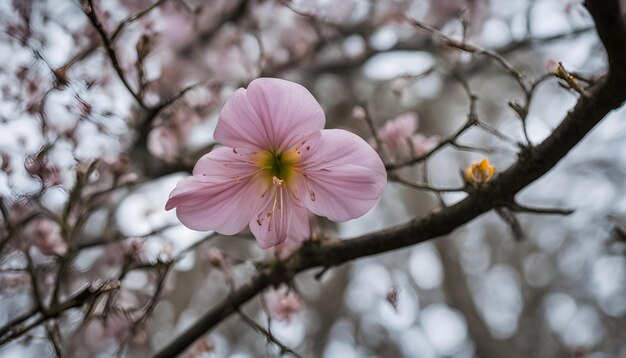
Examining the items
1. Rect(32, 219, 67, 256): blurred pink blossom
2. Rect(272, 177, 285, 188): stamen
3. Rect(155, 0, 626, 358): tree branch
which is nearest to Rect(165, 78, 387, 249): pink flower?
Rect(272, 177, 285, 188): stamen

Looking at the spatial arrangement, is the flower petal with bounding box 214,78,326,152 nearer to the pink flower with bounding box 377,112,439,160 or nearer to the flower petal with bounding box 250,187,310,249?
the flower petal with bounding box 250,187,310,249

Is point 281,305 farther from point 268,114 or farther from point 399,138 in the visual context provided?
point 268,114

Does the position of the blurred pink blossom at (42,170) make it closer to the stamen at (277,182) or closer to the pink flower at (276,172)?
the pink flower at (276,172)

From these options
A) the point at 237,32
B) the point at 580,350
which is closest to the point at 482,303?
the point at 580,350

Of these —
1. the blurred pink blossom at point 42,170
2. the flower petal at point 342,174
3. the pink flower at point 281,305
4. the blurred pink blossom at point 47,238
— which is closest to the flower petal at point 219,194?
the flower petal at point 342,174

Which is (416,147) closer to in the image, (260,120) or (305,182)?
(305,182)

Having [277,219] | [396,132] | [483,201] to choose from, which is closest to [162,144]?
[396,132]
